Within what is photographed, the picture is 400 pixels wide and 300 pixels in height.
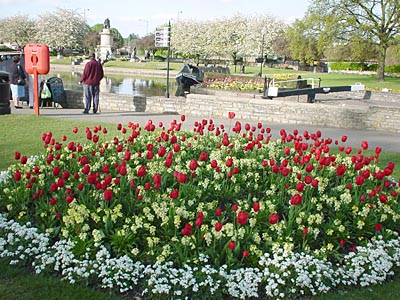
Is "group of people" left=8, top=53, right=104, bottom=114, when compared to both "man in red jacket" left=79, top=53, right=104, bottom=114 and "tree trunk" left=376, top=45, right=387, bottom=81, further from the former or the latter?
"tree trunk" left=376, top=45, right=387, bottom=81

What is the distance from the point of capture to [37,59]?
12641mm

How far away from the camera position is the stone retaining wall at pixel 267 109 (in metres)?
13.2

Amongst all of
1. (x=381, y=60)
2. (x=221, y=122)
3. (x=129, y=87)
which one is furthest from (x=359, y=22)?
(x=221, y=122)

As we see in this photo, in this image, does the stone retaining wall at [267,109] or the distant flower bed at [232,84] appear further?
the distant flower bed at [232,84]

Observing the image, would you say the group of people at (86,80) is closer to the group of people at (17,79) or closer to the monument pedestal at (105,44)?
the group of people at (17,79)

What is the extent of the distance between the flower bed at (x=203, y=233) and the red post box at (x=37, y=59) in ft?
25.4

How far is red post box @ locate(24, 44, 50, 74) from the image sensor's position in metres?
12.6

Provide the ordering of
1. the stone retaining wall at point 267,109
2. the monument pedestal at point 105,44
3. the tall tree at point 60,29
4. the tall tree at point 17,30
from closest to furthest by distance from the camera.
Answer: the stone retaining wall at point 267,109 → the monument pedestal at point 105,44 → the tall tree at point 60,29 → the tall tree at point 17,30

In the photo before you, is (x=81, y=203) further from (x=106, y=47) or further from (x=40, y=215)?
(x=106, y=47)

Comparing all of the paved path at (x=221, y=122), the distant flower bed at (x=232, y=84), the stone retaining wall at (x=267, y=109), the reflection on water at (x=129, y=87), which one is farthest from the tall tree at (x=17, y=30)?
the paved path at (x=221, y=122)

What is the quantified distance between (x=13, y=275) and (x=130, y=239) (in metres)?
1.04

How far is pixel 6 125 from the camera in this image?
10.9 meters

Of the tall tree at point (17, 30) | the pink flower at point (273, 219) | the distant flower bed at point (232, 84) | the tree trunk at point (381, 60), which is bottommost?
the pink flower at point (273, 219)

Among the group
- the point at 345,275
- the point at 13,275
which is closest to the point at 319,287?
the point at 345,275
